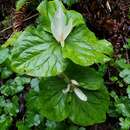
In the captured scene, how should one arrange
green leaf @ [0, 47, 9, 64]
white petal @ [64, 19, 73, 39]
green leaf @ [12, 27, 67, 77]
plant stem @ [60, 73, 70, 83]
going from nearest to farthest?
green leaf @ [12, 27, 67, 77] < white petal @ [64, 19, 73, 39] < plant stem @ [60, 73, 70, 83] < green leaf @ [0, 47, 9, 64]

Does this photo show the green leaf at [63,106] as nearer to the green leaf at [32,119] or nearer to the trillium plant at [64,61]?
the trillium plant at [64,61]

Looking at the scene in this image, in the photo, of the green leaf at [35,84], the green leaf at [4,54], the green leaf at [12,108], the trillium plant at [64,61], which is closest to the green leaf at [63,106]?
the trillium plant at [64,61]

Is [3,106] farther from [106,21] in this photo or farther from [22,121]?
[106,21]

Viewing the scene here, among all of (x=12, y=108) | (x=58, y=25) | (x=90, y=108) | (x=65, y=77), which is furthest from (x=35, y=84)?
(x=58, y=25)

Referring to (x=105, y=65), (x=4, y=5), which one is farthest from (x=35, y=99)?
(x=4, y=5)

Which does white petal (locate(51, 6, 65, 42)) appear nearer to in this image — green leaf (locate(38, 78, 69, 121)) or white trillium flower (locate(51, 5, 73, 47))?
white trillium flower (locate(51, 5, 73, 47))

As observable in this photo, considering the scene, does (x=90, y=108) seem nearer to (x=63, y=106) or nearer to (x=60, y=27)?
(x=63, y=106)

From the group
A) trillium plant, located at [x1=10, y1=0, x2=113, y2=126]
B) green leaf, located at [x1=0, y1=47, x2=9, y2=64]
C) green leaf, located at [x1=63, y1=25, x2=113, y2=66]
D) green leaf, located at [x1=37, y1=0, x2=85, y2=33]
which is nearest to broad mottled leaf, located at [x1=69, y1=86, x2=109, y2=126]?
trillium plant, located at [x1=10, y1=0, x2=113, y2=126]
